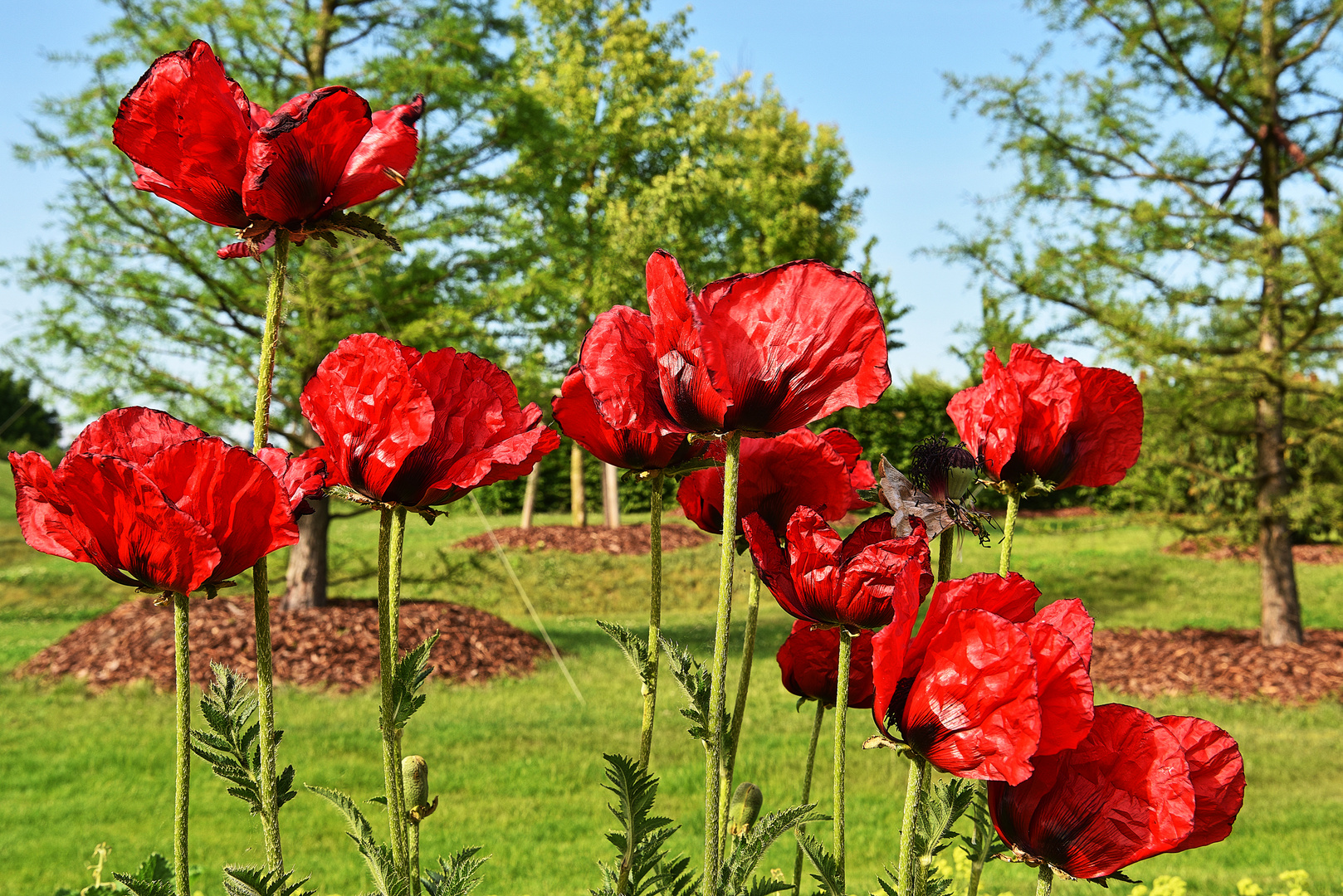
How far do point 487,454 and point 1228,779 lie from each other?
83cm

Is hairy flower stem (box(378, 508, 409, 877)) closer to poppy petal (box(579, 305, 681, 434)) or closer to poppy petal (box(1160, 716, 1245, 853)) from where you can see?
poppy petal (box(579, 305, 681, 434))

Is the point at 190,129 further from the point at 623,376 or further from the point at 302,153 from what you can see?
the point at 623,376

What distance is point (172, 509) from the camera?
0.96 meters

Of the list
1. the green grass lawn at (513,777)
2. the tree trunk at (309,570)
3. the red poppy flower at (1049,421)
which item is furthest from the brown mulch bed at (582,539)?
the red poppy flower at (1049,421)

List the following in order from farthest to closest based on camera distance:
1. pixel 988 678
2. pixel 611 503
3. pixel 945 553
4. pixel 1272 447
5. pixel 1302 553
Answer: pixel 611 503 → pixel 1302 553 → pixel 1272 447 → pixel 945 553 → pixel 988 678

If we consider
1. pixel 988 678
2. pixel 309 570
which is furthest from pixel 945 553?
pixel 309 570

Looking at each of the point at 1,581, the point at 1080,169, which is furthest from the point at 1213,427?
the point at 1,581

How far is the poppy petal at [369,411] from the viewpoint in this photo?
1.06m

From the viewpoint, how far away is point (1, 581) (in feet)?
42.8

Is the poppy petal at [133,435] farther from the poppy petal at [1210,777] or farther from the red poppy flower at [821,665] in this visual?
the poppy petal at [1210,777]

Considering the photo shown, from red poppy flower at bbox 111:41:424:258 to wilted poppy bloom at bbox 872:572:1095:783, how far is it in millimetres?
743

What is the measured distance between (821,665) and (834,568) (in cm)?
32

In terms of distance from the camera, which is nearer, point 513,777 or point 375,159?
point 375,159

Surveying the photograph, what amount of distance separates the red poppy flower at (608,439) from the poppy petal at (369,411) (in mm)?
213
